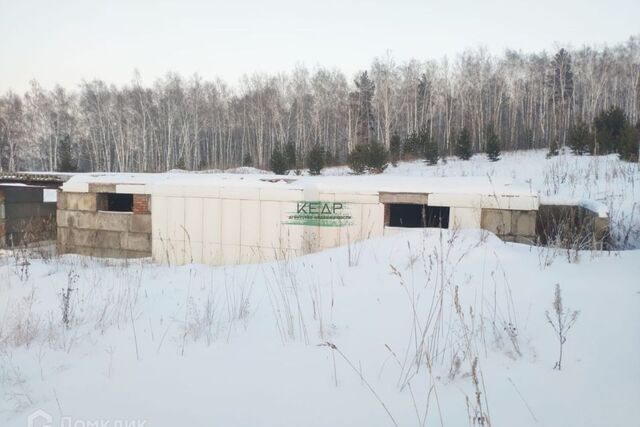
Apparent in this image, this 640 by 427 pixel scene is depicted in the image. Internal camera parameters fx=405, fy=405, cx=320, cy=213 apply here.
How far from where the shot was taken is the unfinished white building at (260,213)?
595 centimetres

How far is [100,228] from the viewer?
820 cm

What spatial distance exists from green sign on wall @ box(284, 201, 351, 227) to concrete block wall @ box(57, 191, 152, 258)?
10.2ft

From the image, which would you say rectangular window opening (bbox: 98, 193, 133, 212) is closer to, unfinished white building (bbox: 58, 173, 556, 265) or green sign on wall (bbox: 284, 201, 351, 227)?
unfinished white building (bbox: 58, 173, 556, 265)

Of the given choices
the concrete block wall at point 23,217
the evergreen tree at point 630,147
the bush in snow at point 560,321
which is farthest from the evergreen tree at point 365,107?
the bush in snow at point 560,321

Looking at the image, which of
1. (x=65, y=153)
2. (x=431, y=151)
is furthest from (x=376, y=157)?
(x=65, y=153)

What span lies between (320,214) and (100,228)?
474 centimetres

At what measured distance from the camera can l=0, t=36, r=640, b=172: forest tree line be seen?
97.9 ft

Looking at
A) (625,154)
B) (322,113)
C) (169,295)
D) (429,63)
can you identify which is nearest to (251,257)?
(169,295)

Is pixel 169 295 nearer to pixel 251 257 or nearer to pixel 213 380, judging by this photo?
pixel 213 380

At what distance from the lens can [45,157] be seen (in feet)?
102

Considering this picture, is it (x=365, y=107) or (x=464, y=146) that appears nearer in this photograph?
(x=464, y=146)

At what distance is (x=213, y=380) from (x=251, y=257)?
5.06 meters

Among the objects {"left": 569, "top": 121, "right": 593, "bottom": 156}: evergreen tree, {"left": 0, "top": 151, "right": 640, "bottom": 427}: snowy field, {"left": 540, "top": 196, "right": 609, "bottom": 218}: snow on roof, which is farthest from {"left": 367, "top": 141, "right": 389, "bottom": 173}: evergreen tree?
{"left": 0, "top": 151, "right": 640, "bottom": 427}: snowy field

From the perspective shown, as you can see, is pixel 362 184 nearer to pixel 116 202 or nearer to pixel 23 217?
pixel 116 202
